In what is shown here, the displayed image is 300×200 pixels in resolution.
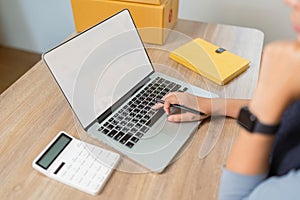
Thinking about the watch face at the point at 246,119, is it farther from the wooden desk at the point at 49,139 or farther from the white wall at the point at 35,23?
the white wall at the point at 35,23

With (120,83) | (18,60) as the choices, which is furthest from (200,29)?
(18,60)

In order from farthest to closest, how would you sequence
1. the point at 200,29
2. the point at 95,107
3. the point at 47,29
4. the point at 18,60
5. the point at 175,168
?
the point at 18,60
the point at 47,29
the point at 200,29
the point at 95,107
the point at 175,168

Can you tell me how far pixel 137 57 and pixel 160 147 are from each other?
0.33 m

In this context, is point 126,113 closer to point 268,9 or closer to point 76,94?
point 76,94

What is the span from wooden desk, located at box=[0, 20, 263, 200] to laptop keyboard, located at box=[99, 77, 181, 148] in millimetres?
83

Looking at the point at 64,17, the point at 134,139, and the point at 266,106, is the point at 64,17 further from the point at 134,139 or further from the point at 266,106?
the point at 266,106

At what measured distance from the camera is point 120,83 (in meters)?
0.86

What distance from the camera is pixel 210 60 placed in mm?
973

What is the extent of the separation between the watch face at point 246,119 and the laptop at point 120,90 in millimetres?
258

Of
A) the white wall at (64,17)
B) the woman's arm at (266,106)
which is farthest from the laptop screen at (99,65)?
the white wall at (64,17)

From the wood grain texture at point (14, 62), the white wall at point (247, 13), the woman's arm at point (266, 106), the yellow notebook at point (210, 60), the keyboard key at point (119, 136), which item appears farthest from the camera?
the wood grain texture at point (14, 62)

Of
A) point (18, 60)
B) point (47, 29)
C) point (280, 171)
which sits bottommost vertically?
point (18, 60)

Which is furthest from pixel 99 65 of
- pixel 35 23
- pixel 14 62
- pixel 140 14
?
pixel 14 62

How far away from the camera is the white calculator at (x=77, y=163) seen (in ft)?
2.01
